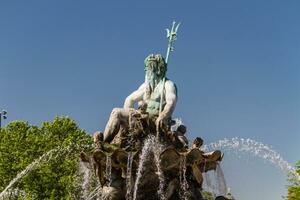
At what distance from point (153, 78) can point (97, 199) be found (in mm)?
2787

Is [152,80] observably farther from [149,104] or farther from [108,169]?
[108,169]

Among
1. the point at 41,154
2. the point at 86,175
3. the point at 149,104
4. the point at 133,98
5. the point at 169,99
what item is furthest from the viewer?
the point at 41,154

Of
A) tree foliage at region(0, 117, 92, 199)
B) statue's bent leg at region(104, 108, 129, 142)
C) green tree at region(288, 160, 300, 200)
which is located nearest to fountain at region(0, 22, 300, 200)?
statue's bent leg at region(104, 108, 129, 142)

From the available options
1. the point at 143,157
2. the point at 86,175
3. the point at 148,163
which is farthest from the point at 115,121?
the point at 86,175

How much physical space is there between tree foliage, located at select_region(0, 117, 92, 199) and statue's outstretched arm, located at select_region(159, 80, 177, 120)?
52.7ft

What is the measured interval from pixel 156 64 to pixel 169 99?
3.41 ft

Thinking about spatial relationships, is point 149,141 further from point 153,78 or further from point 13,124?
point 13,124

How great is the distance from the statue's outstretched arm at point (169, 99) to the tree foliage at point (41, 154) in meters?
16.1

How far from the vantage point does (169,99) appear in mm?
12617

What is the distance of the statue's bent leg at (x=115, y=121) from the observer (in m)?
12.3

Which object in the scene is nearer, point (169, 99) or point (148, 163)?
point (148, 163)

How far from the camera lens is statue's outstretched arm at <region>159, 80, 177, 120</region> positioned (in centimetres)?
1238

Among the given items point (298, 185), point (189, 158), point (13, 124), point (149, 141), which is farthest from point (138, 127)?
point (298, 185)

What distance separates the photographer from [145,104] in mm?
12938
